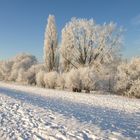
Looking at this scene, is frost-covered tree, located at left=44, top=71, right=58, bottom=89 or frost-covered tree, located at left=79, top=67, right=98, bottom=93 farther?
frost-covered tree, located at left=44, top=71, right=58, bottom=89

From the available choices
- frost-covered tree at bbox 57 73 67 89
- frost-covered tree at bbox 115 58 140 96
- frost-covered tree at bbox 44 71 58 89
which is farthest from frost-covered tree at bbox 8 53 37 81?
frost-covered tree at bbox 115 58 140 96

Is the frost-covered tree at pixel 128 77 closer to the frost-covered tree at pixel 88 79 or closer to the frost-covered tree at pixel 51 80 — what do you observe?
the frost-covered tree at pixel 88 79

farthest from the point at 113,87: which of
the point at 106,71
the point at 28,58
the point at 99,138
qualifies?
the point at 28,58

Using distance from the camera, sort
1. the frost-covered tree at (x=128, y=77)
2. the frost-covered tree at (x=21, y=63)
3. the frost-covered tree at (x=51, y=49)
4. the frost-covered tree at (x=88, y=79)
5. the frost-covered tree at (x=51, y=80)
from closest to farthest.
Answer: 1. the frost-covered tree at (x=128, y=77)
2. the frost-covered tree at (x=88, y=79)
3. the frost-covered tree at (x=51, y=80)
4. the frost-covered tree at (x=51, y=49)
5. the frost-covered tree at (x=21, y=63)

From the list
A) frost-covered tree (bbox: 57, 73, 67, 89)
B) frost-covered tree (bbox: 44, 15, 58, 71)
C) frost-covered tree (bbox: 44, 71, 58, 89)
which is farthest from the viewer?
frost-covered tree (bbox: 44, 15, 58, 71)

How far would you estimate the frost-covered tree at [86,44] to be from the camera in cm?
4091

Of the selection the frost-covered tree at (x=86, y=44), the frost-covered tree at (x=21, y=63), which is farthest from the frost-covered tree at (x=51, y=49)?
the frost-covered tree at (x=21, y=63)

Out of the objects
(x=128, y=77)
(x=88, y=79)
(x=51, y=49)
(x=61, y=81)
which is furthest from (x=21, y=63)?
(x=128, y=77)

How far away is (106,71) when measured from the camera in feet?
115

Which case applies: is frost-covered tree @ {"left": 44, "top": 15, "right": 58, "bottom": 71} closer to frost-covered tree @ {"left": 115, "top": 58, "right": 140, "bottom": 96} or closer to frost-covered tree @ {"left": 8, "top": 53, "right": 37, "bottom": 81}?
frost-covered tree @ {"left": 8, "top": 53, "right": 37, "bottom": 81}

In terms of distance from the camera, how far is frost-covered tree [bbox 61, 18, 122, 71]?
40906 millimetres

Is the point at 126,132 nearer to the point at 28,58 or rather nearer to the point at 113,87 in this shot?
the point at 113,87

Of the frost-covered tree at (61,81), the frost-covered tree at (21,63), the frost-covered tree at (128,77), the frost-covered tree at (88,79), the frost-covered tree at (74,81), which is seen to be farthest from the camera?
the frost-covered tree at (21,63)

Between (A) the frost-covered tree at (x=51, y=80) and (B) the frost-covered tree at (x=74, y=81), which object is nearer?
(B) the frost-covered tree at (x=74, y=81)
